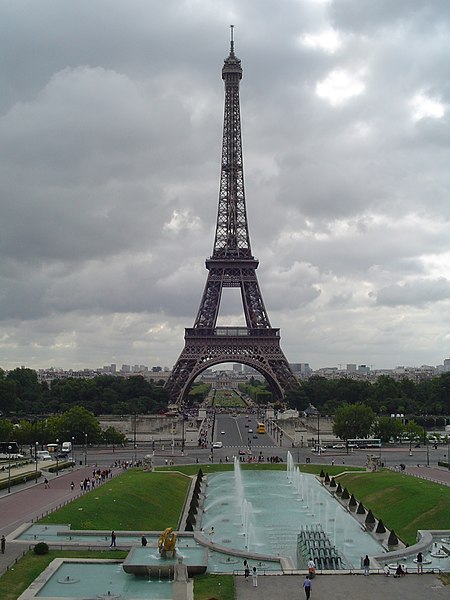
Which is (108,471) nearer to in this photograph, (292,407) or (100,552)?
(100,552)

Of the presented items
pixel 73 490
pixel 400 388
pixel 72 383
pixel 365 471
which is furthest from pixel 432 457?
pixel 72 383

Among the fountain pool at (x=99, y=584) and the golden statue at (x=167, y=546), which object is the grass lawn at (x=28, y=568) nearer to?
the fountain pool at (x=99, y=584)

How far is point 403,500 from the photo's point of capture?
42.1 m

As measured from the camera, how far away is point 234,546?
3381 centimetres

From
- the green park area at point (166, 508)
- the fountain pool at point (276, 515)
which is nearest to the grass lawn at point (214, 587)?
the green park area at point (166, 508)

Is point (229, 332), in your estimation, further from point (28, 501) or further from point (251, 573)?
point (251, 573)

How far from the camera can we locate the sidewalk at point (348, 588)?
2309cm

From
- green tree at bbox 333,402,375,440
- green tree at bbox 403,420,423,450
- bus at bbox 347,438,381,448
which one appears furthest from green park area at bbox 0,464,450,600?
green tree at bbox 403,420,423,450

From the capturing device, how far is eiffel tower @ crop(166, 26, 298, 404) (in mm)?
111625

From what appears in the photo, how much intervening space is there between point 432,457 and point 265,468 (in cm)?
1884

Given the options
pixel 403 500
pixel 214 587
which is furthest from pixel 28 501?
pixel 403 500

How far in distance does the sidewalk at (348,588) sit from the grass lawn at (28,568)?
22.2 ft

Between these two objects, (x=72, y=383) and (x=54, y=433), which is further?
(x=72, y=383)

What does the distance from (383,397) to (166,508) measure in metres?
85.5
